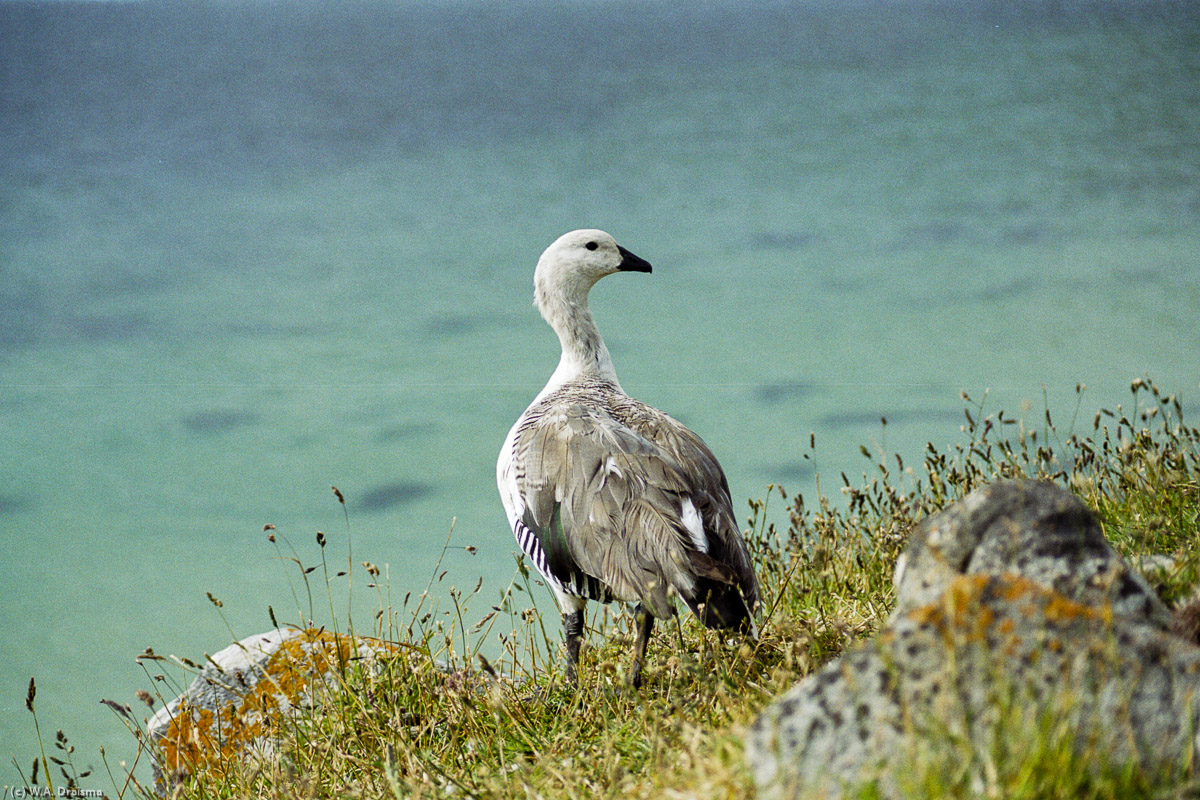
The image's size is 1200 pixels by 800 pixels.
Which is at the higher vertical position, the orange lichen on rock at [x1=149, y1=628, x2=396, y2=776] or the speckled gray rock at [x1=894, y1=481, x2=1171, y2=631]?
the speckled gray rock at [x1=894, y1=481, x2=1171, y2=631]

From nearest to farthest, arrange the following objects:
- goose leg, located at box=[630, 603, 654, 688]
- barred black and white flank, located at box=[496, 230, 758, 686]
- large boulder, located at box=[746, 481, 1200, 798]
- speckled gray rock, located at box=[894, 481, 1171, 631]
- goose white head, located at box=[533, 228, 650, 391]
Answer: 1. large boulder, located at box=[746, 481, 1200, 798]
2. speckled gray rock, located at box=[894, 481, 1171, 631]
3. barred black and white flank, located at box=[496, 230, 758, 686]
4. goose leg, located at box=[630, 603, 654, 688]
5. goose white head, located at box=[533, 228, 650, 391]

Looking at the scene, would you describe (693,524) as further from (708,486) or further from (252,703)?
(252,703)

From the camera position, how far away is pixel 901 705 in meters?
1.75

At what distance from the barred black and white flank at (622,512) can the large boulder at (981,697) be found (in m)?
1.15

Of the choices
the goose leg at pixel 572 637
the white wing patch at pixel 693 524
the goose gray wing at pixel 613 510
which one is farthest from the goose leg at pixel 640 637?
the goose leg at pixel 572 637

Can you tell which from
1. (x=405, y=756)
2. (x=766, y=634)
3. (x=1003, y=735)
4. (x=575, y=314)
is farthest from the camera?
(x=575, y=314)

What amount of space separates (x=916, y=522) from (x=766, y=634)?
1.10 metres

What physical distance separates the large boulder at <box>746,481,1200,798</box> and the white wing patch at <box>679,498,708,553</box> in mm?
1639

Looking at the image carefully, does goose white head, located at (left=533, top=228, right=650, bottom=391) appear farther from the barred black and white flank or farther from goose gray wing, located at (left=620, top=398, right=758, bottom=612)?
goose gray wing, located at (left=620, top=398, right=758, bottom=612)

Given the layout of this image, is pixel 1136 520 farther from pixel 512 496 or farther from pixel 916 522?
pixel 512 496

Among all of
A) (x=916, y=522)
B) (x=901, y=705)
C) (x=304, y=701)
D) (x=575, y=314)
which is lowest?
(x=304, y=701)

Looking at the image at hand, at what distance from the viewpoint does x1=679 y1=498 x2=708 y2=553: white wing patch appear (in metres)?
3.52

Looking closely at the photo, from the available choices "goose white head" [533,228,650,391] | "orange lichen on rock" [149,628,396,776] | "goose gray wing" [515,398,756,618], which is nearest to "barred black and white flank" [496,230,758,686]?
"goose gray wing" [515,398,756,618]

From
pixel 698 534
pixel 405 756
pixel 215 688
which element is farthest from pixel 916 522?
pixel 215 688
